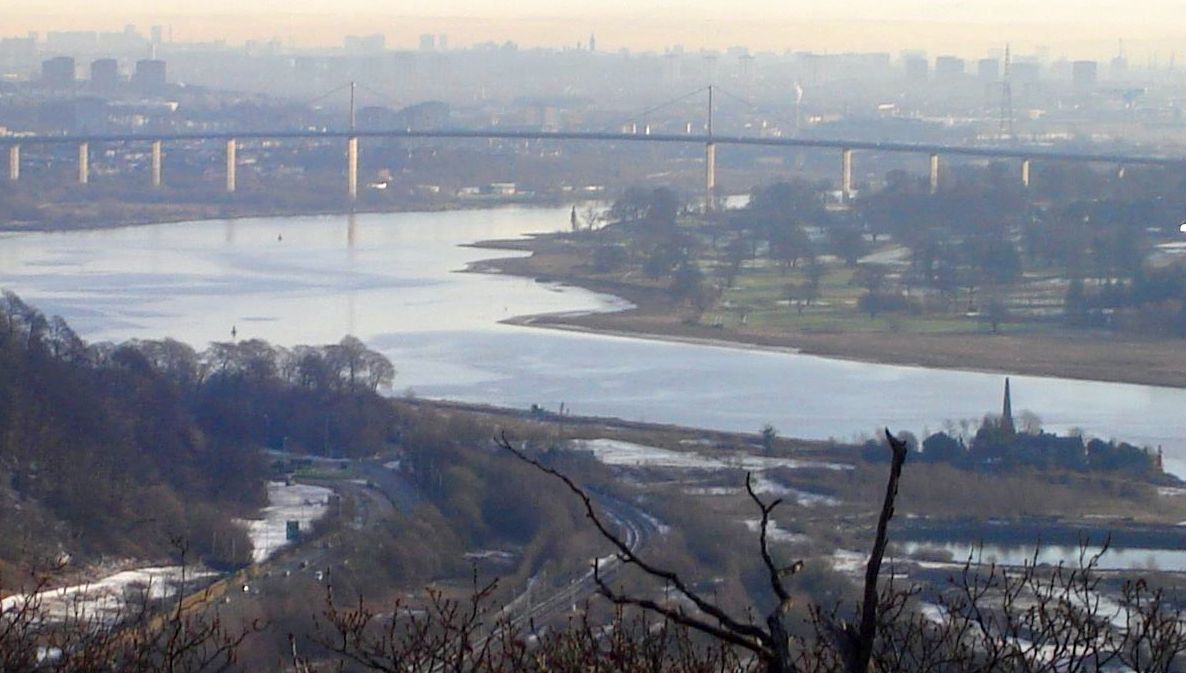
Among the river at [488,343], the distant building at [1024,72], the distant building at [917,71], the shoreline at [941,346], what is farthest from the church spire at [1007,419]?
the distant building at [917,71]

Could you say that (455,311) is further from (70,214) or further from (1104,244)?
(70,214)

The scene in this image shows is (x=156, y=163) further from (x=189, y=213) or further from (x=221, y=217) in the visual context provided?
(x=221, y=217)

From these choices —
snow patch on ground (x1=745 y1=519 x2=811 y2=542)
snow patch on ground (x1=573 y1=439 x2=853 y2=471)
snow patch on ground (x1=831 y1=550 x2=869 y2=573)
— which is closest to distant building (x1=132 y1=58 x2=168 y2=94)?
snow patch on ground (x1=573 y1=439 x2=853 y2=471)

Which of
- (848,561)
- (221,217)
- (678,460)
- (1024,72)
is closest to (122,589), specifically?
(848,561)

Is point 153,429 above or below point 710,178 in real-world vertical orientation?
below

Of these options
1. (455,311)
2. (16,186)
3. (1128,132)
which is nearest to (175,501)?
(455,311)

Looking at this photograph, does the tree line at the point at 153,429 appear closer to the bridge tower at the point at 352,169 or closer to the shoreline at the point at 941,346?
the shoreline at the point at 941,346

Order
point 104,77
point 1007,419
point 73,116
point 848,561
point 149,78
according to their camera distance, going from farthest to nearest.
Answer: point 149,78
point 104,77
point 73,116
point 1007,419
point 848,561
